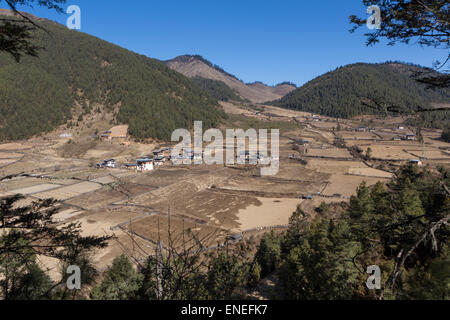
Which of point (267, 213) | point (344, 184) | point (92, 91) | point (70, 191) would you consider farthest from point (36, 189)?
point (92, 91)

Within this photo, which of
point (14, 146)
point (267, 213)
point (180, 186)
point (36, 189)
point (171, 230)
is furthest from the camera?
point (14, 146)

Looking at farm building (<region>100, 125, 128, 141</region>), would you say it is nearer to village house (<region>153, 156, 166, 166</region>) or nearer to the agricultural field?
the agricultural field

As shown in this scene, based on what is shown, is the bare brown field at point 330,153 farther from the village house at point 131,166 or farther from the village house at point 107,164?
the village house at point 107,164

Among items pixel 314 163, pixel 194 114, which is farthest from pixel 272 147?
pixel 194 114

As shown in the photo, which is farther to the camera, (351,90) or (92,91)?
(351,90)

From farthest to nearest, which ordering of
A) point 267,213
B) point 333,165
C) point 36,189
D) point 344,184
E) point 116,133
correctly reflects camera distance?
point 116,133
point 333,165
point 344,184
point 36,189
point 267,213

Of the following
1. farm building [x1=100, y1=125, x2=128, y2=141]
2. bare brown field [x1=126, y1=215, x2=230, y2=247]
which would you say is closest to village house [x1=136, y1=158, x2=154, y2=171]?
bare brown field [x1=126, y1=215, x2=230, y2=247]

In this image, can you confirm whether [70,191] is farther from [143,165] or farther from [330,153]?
[330,153]

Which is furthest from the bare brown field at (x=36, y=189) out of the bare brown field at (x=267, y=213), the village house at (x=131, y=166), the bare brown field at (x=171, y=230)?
the bare brown field at (x=267, y=213)
